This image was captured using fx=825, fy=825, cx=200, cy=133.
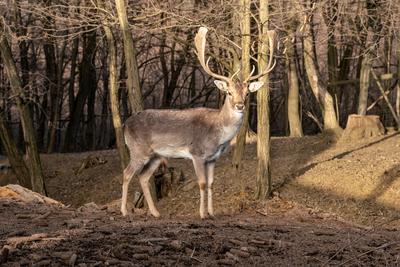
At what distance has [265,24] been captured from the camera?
1456 centimetres

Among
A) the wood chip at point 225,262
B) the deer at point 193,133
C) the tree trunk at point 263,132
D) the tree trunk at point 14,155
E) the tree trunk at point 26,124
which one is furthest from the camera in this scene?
the tree trunk at point 14,155

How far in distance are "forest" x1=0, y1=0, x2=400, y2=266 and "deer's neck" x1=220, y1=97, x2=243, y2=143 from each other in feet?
0.74

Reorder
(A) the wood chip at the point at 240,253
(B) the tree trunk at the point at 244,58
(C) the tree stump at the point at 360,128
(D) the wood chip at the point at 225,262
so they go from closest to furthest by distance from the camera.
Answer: (D) the wood chip at the point at 225,262
(A) the wood chip at the point at 240,253
(B) the tree trunk at the point at 244,58
(C) the tree stump at the point at 360,128

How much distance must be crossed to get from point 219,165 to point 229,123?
25.6 ft

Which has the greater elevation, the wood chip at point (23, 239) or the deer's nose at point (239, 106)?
the deer's nose at point (239, 106)

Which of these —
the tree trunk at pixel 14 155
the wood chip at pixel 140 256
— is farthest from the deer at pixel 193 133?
the tree trunk at pixel 14 155

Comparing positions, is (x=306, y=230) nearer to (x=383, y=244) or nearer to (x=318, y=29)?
(x=383, y=244)

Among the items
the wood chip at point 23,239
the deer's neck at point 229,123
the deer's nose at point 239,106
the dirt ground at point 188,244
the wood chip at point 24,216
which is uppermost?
the deer's nose at point 239,106

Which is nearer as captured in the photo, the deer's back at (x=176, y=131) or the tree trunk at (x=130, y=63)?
the deer's back at (x=176, y=131)

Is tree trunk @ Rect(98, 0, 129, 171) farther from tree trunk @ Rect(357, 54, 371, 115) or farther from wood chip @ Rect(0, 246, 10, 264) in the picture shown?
wood chip @ Rect(0, 246, 10, 264)

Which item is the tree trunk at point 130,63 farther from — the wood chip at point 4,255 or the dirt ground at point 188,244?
the wood chip at point 4,255

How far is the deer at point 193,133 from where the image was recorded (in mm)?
11945

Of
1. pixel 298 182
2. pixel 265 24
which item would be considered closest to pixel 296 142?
pixel 298 182

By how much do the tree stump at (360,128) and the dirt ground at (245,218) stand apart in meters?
0.39
